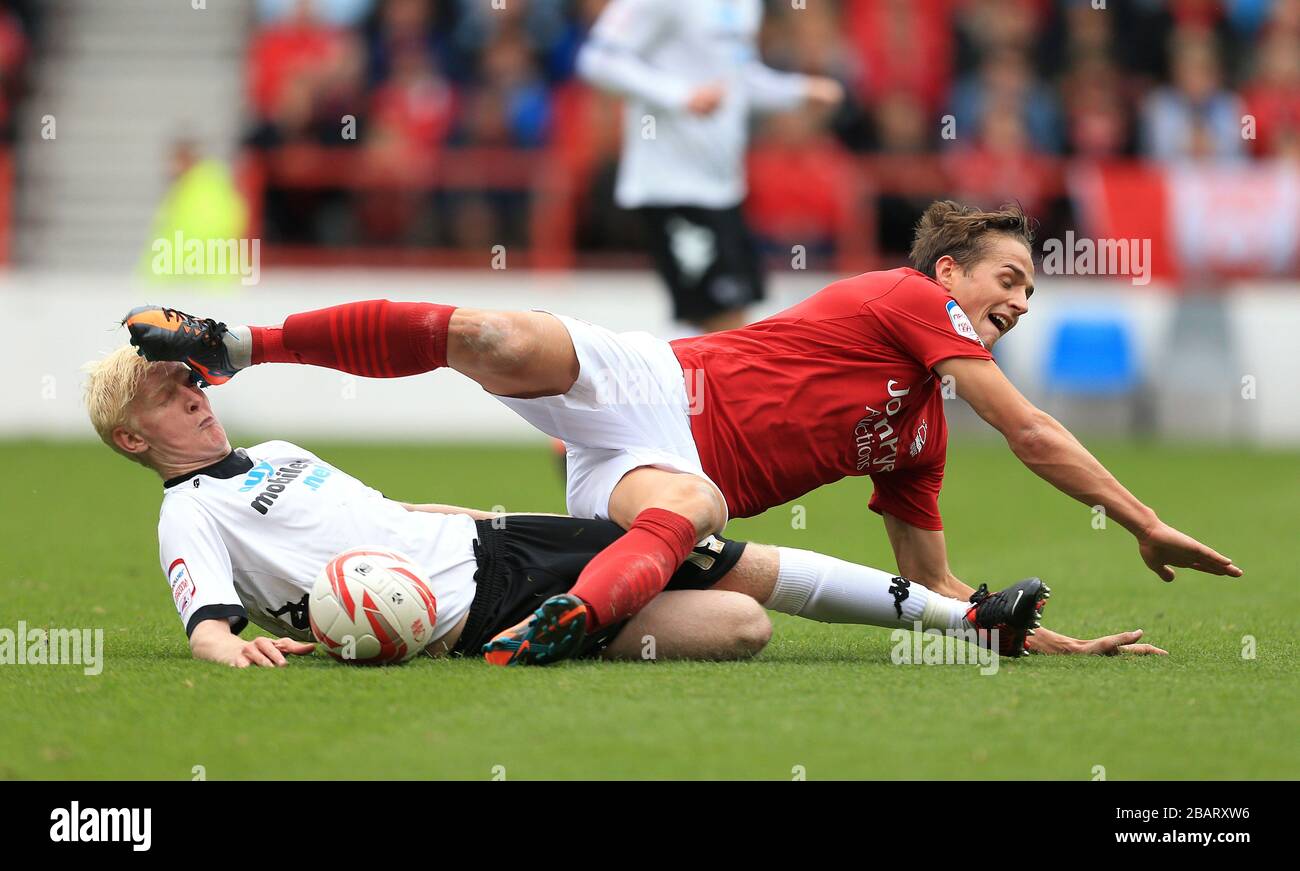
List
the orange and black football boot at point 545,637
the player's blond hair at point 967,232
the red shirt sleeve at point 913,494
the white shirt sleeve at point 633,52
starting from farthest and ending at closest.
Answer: the white shirt sleeve at point 633,52 < the red shirt sleeve at point 913,494 < the player's blond hair at point 967,232 < the orange and black football boot at point 545,637

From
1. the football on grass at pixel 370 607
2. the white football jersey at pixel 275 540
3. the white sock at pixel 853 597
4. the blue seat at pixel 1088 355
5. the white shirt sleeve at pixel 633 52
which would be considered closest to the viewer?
the football on grass at pixel 370 607

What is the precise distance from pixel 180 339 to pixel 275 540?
0.59 metres

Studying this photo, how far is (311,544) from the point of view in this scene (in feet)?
15.5

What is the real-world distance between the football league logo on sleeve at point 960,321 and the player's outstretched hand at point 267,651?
1956 millimetres

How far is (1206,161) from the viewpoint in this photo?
15273mm

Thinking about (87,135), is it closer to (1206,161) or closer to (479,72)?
(479,72)

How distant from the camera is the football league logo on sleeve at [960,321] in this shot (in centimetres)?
491

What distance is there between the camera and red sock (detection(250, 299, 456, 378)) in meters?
4.66

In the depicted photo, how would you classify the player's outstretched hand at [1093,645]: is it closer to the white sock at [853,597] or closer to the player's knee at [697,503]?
the white sock at [853,597]

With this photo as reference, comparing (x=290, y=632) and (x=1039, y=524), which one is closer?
(x=290, y=632)

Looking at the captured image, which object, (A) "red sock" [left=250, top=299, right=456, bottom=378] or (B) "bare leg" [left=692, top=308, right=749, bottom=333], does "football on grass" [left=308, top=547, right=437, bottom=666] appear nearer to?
(A) "red sock" [left=250, top=299, right=456, bottom=378]

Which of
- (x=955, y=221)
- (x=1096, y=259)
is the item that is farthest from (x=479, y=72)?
(x=955, y=221)

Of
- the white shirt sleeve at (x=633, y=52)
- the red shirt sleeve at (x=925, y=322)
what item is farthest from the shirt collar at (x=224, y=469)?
the white shirt sleeve at (x=633, y=52)
